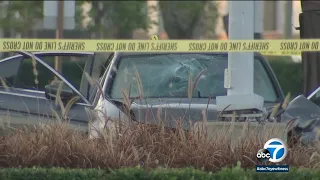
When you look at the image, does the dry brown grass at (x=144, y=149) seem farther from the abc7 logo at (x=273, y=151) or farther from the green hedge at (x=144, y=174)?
the green hedge at (x=144, y=174)

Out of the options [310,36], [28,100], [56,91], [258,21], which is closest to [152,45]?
[56,91]

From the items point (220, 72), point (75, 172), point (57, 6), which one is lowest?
point (75, 172)

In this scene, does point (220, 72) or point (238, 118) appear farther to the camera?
point (220, 72)

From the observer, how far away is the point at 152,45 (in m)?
6.57

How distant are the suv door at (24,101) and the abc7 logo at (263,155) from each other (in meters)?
1.92

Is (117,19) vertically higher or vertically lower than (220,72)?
higher

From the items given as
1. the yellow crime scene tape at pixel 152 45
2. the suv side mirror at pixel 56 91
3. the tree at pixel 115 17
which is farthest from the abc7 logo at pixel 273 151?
the tree at pixel 115 17

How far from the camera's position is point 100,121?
6.25 m

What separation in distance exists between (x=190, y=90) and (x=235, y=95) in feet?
2.34

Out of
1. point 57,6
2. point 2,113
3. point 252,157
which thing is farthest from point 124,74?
→ point 57,6

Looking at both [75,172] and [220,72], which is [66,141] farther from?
[220,72]

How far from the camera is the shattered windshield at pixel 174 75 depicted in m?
7.51

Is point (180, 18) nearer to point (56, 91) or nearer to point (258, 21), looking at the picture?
point (258, 21)

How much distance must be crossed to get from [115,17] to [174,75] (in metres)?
15.6
